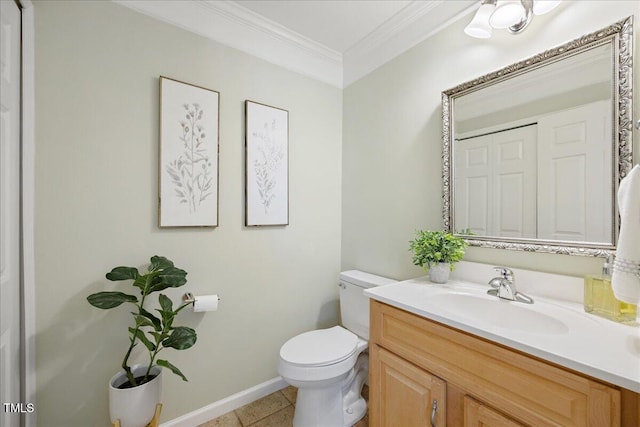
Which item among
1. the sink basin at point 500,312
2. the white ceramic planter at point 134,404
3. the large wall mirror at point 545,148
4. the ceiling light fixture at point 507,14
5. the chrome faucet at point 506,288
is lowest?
the white ceramic planter at point 134,404

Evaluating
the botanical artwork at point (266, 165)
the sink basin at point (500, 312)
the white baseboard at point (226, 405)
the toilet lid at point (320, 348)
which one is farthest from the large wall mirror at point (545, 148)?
the white baseboard at point (226, 405)

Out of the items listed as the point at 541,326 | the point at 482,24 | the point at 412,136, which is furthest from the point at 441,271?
the point at 482,24

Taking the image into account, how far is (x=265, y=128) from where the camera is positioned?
1.73 meters

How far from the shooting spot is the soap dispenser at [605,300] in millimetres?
842

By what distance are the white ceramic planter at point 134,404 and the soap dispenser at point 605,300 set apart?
175 centimetres

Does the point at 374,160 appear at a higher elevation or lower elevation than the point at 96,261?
A: higher

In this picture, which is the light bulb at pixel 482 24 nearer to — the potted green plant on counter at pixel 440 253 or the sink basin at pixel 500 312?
the potted green plant on counter at pixel 440 253

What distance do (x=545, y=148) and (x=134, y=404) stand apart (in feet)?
6.66

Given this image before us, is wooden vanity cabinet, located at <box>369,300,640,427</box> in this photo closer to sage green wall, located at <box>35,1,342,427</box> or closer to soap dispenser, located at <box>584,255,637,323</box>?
soap dispenser, located at <box>584,255,637,323</box>

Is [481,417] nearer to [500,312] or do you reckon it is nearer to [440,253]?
[500,312]

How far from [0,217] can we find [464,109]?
6.70ft

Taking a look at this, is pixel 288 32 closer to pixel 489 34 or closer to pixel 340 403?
pixel 489 34

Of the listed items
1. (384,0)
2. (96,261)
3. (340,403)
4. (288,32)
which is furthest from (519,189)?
(96,261)

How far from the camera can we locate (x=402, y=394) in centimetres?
105
